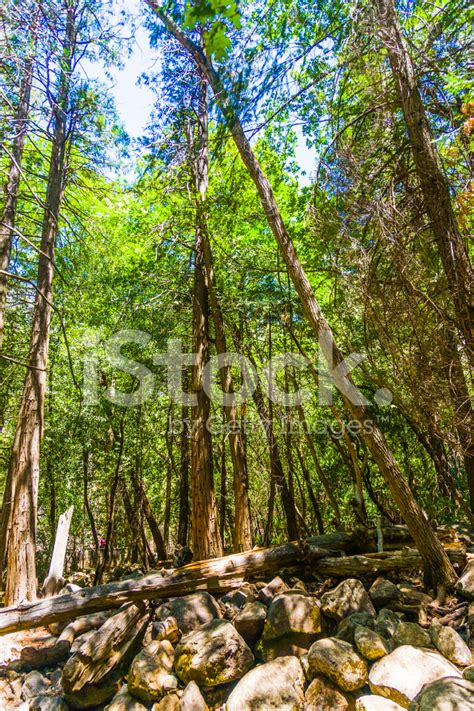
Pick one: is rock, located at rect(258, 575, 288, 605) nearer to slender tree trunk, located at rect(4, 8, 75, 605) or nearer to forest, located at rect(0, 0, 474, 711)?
forest, located at rect(0, 0, 474, 711)

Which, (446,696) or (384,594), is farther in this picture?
(384,594)

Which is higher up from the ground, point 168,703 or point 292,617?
point 292,617

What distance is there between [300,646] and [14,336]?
23.6ft

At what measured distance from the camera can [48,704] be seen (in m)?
3.23

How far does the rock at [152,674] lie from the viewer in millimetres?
3127

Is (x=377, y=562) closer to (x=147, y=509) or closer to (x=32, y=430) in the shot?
(x=32, y=430)

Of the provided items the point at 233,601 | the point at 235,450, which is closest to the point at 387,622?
the point at 233,601

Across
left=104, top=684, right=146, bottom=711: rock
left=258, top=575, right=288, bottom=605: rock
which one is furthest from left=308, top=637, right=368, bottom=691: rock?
left=104, top=684, right=146, bottom=711: rock

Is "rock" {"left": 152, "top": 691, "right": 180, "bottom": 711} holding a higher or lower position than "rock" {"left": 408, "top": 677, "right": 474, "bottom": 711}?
lower

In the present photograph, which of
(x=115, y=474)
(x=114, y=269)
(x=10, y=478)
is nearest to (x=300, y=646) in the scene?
(x=10, y=478)

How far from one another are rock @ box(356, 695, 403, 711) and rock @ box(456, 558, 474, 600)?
1204 mm

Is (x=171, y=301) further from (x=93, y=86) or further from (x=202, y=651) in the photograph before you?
(x=202, y=651)

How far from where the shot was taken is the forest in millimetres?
3559

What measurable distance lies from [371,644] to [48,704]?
263 centimetres
